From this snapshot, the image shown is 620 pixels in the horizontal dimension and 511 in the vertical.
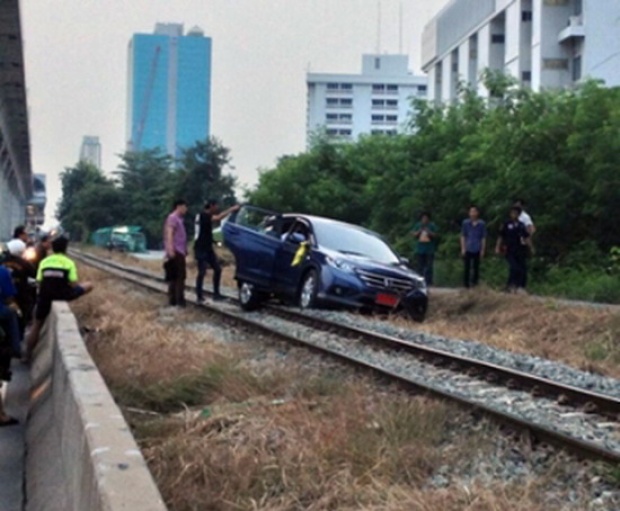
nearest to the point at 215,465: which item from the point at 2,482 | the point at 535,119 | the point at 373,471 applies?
the point at 373,471

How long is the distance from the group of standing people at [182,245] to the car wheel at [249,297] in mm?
661

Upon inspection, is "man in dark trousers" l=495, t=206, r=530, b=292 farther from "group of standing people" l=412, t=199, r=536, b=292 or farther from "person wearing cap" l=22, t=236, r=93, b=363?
"person wearing cap" l=22, t=236, r=93, b=363

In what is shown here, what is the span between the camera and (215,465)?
649 cm

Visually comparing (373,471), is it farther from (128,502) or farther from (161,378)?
(161,378)

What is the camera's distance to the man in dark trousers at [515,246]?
67.5 ft

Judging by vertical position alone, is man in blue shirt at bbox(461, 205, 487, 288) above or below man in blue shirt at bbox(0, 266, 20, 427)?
above

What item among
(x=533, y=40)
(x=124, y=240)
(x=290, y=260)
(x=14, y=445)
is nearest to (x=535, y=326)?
(x=290, y=260)

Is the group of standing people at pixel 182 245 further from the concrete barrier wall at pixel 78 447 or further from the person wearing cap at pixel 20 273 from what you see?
the concrete barrier wall at pixel 78 447

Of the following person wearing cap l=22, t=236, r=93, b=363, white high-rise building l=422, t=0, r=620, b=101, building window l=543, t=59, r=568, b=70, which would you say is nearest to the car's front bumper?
Answer: person wearing cap l=22, t=236, r=93, b=363

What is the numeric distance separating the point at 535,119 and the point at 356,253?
958cm

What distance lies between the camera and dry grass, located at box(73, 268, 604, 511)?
5.84 m

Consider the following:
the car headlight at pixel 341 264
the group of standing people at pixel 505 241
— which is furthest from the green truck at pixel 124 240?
the car headlight at pixel 341 264

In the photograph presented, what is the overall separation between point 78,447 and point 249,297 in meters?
14.2

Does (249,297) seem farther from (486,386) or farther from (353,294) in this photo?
(486,386)
